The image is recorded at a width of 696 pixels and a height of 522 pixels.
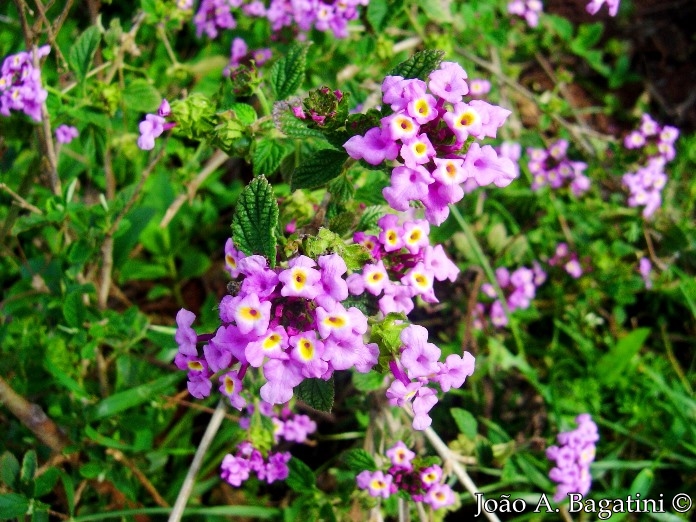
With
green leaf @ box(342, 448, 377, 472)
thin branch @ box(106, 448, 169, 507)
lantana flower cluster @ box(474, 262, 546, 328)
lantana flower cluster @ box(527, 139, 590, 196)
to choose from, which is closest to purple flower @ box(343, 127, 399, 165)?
green leaf @ box(342, 448, 377, 472)

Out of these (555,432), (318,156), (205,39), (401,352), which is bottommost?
(555,432)

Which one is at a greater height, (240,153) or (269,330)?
(240,153)

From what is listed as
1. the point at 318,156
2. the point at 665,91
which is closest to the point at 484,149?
the point at 318,156

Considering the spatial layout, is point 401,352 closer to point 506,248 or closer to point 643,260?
point 506,248

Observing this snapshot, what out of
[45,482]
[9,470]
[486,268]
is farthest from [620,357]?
[9,470]

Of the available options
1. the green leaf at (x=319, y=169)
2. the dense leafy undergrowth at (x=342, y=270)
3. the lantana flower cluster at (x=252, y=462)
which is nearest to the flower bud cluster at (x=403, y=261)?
the dense leafy undergrowth at (x=342, y=270)

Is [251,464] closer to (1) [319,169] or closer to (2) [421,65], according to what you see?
(1) [319,169]

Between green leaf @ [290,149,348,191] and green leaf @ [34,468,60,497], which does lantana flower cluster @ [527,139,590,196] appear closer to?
green leaf @ [290,149,348,191]
